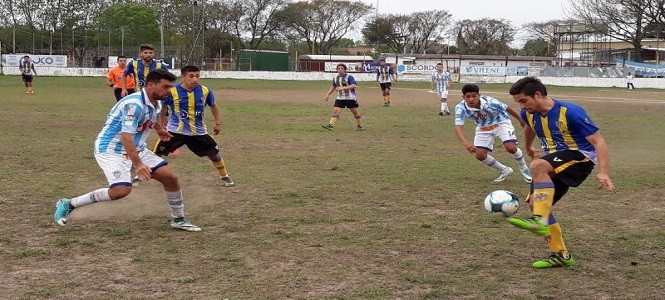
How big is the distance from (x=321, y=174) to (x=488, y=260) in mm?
5052

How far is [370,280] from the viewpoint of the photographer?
5.71 m

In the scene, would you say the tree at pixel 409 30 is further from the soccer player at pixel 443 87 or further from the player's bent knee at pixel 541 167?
the player's bent knee at pixel 541 167

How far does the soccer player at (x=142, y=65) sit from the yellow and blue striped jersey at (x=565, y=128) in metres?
8.34

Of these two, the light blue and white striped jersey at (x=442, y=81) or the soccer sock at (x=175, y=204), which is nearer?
A: the soccer sock at (x=175, y=204)

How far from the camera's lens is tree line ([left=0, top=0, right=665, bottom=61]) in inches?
2763

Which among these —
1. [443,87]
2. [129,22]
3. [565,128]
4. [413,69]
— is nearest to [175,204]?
[565,128]

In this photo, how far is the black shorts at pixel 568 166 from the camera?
20.5ft

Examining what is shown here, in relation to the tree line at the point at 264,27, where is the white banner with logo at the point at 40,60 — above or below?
below

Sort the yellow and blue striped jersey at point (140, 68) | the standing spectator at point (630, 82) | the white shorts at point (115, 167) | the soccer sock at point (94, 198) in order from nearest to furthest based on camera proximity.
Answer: the white shorts at point (115, 167)
the soccer sock at point (94, 198)
the yellow and blue striped jersey at point (140, 68)
the standing spectator at point (630, 82)

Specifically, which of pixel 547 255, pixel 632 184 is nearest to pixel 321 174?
pixel 632 184

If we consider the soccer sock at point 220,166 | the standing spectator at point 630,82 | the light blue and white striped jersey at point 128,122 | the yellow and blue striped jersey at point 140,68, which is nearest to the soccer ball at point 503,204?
the light blue and white striped jersey at point 128,122

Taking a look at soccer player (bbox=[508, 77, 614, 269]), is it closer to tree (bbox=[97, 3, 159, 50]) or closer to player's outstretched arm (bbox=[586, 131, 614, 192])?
player's outstretched arm (bbox=[586, 131, 614, 192])

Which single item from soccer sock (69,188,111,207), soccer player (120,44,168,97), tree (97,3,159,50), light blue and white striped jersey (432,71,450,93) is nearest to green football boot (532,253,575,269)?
soccer sock (69,188,111,207)

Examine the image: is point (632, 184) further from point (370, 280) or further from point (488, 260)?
point (370, 280)
